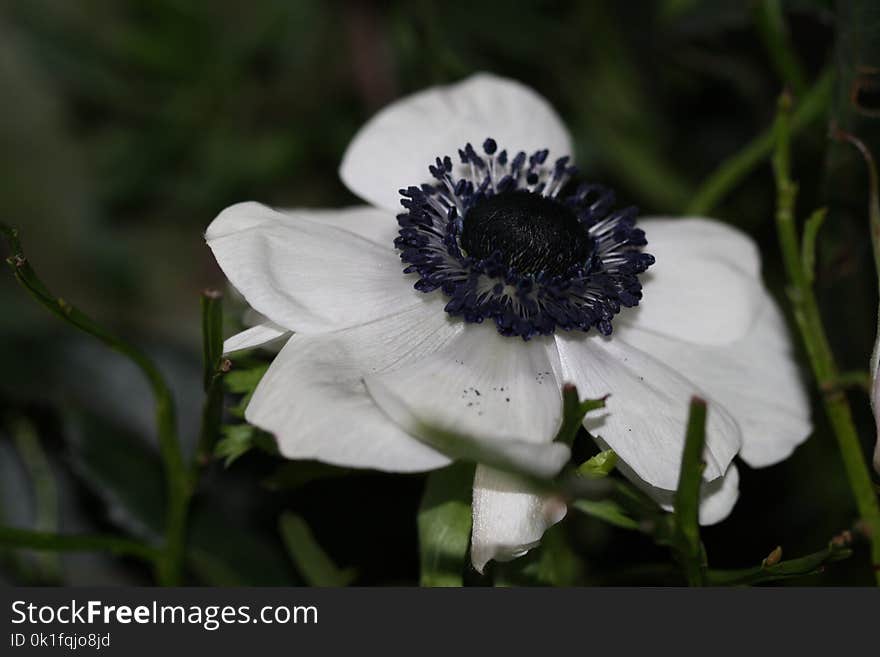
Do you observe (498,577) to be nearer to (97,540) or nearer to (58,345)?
(97,540)

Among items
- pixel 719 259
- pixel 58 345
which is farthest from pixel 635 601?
pixel 58 345

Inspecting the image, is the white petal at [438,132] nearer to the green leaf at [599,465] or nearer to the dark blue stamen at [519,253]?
the dark blue stamen at [519,253]

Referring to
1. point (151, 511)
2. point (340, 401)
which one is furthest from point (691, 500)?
point (151, 511)

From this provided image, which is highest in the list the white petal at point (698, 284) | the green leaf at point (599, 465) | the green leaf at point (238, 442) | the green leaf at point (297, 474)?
the white petal at point (698, 284)

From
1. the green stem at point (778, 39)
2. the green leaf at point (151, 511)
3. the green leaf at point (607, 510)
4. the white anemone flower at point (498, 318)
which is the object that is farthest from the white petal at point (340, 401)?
the green stem at point (778, 39)

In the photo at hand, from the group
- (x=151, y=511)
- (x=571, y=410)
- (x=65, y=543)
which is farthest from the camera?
(x=151, y=511)

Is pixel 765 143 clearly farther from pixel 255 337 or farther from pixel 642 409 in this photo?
pixel 255 337

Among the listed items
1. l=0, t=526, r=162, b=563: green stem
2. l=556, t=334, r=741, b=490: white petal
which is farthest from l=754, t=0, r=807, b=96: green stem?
l=0, t=526, r=162, b=563: green stem
